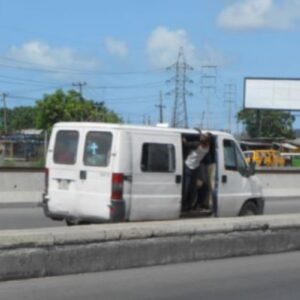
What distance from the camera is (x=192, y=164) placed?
1581 cm

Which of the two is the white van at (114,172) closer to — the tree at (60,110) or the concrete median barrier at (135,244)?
the concrete median barrier at (135,244)

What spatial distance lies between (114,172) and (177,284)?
4.82m

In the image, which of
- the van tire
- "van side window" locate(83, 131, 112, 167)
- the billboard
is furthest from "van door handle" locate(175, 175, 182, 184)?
the billboard

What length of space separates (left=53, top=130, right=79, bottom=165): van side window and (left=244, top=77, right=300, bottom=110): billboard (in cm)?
6591

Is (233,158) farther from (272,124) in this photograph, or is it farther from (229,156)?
(272,124)

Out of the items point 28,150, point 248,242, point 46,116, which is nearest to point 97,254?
point 248,242

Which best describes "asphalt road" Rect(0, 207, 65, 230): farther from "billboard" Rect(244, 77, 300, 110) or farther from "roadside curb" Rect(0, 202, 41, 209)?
"billboard" Rect(244, 77, 300, 110)

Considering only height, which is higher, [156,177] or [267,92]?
[267,92]

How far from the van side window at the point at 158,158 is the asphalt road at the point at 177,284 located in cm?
388

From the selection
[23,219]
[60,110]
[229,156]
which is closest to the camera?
[229,156]

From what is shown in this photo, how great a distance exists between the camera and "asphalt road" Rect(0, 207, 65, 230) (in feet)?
57.1

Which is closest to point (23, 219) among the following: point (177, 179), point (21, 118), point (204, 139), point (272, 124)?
point (177, 179)

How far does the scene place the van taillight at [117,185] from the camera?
46.8 feet

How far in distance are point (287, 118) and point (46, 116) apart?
4523 cm
